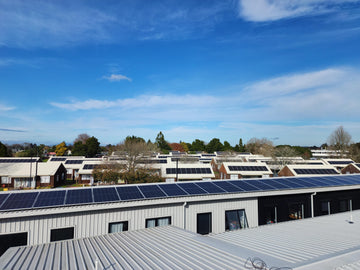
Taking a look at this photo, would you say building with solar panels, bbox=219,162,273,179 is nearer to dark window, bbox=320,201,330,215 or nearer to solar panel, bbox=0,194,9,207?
dark window, bbox=320,201,330,215

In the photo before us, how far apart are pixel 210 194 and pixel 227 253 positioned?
6320 mm

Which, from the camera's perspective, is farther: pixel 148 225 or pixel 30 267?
pixel 148 225

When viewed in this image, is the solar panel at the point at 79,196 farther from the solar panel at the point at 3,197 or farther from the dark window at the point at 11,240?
the solar panel at the point at 3,197

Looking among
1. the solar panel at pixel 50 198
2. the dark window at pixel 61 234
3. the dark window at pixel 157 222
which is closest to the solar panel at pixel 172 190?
the dark window at pixel 157 222

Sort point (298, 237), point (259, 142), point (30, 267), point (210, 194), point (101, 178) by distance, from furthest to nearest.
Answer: point (259, 142)
point (101, 178)
point (210, 194)
point (298, 237)
point (30, 267)

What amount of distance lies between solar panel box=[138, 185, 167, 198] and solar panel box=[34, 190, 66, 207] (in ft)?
13.1

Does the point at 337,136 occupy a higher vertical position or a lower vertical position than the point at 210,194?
higher

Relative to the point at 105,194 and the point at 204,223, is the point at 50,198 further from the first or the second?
the point at 204,223

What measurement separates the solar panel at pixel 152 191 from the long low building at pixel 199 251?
6.51 feet

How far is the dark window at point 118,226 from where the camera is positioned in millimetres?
10886

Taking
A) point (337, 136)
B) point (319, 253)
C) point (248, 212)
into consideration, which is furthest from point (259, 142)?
point (319, 253)

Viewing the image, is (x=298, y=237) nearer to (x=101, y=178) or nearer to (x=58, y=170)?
(x=101, y=178)

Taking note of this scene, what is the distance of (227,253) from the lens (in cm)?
639

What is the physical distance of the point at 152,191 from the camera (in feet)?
41.0
